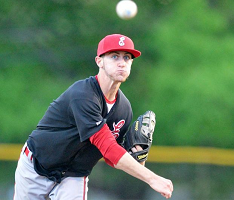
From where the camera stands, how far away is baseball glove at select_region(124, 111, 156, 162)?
16.1 ft

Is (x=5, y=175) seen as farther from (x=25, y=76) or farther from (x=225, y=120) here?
(x=225, y=120)

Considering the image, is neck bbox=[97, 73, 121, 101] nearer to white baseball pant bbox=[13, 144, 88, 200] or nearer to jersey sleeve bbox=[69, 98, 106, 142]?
jersey sleeve bbox=[69, 98, 106, 142]

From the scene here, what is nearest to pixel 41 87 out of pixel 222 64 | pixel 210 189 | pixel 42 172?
pixel 222 64

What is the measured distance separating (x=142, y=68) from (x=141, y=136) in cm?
932

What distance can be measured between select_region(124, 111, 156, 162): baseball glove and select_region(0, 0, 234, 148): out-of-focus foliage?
24.9 feet

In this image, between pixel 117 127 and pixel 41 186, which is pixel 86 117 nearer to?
pixel 117 127

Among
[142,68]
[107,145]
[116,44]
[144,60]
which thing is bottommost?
[107,145]

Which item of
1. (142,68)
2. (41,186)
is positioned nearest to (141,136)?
(41,186)

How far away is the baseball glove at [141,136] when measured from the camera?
16.1ft

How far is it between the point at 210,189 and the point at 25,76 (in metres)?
5.84

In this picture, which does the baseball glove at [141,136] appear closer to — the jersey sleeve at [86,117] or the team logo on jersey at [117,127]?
the team logo on jersey at [117,127]

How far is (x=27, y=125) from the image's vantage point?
42.8 feet

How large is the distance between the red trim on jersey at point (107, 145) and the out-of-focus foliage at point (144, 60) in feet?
26.9

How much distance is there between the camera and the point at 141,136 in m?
4.89
